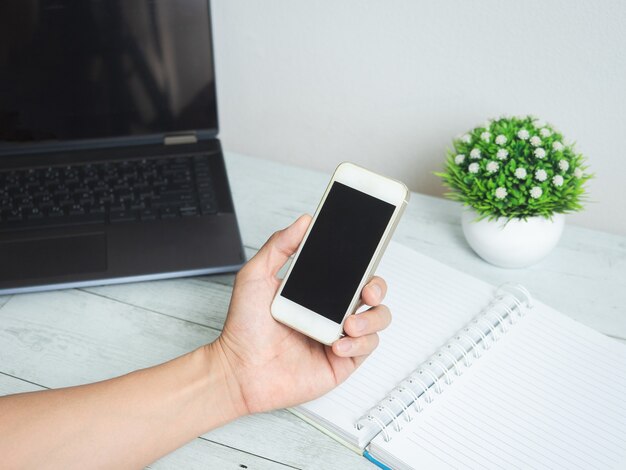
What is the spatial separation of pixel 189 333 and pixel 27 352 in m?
0.19

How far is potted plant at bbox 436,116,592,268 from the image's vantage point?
741mm

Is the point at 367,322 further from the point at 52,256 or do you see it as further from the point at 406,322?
the point at 52,256

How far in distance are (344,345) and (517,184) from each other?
32 cm

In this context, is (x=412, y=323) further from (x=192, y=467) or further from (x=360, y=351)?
(x=192, y=467)

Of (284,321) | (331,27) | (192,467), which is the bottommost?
(192,467)

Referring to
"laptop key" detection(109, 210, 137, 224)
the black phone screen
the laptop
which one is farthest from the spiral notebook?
"laptop key" detection(109, 210, 137, 224)

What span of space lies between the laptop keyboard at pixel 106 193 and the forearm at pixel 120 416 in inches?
10.9

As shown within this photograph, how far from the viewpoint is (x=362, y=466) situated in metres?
0.59

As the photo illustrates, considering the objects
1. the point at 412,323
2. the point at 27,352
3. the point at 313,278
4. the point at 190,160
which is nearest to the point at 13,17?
the point at 190,160

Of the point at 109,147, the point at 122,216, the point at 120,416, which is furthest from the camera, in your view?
the point at 109,147

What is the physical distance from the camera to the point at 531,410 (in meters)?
0.62

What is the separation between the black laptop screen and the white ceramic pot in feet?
1.46

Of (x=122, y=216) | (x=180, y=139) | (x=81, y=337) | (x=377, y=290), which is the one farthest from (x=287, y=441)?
(x=180, y=139)

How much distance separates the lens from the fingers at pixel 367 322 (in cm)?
60
